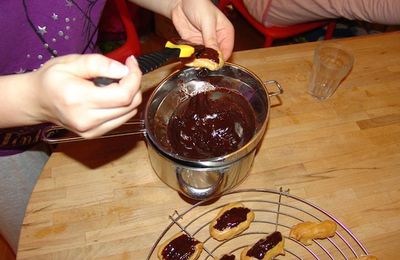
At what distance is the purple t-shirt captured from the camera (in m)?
0.76

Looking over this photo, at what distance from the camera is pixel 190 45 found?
77 cm

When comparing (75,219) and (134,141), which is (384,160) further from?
(75,219)

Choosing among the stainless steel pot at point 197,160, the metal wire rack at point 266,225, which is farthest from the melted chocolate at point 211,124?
the metal wire rack at point 266,225

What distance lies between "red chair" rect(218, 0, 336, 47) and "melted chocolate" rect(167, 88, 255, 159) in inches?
34.4

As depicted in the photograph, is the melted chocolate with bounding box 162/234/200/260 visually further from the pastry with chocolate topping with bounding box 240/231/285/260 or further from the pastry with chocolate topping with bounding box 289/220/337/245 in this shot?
the pastry with chocolate topping with bounding box 289/220/337/245

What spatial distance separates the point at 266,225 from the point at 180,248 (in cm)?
21

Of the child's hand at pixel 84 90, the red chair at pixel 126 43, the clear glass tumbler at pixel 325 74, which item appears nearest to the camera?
the child's hand at pixel 84 90

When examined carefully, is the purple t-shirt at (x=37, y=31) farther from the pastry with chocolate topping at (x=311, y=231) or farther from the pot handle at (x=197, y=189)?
the pastry with chocolate topping at (x=311, y=231)

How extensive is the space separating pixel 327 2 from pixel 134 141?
42.5 inches

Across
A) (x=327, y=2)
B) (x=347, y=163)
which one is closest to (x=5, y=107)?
(x=347, y=163)

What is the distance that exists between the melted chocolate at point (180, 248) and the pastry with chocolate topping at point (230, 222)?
0.05 metres

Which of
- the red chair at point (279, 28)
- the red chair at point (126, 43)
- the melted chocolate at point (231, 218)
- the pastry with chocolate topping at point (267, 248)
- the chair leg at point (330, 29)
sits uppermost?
the red chair at point (126, 43)

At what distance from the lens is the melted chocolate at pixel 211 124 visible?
2.48 feet

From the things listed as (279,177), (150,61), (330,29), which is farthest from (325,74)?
(330,29)
